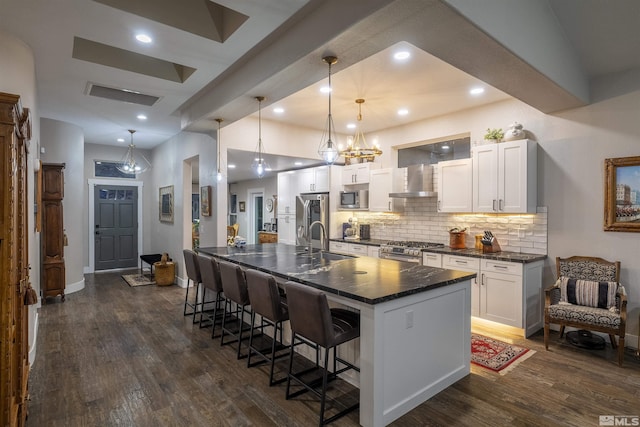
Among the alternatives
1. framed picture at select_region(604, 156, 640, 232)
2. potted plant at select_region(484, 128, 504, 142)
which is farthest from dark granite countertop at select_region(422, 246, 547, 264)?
potted plant at select_region(484, 128, 504, 142)

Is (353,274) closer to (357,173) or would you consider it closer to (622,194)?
(622,194)

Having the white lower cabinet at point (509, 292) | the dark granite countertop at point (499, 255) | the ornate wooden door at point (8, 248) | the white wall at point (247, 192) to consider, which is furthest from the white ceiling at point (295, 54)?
the white wall at point (247, 192)

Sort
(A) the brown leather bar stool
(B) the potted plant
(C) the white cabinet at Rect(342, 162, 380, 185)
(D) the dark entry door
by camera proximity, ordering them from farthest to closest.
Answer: (D) the dark entry door, (C) the white cabinet at Rect(342, 162, 380, 185), (B) the potted plant, (A) the brown leather bar stool

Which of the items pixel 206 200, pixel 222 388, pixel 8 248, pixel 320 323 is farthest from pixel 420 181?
pixel 8 248

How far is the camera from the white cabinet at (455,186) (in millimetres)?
4566

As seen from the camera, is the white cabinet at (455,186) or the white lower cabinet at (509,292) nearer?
the white lower cabinet at (509,292)

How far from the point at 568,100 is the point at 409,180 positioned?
2.22m

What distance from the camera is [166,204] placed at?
714 centimetres

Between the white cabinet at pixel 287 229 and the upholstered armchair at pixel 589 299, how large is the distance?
4403mm

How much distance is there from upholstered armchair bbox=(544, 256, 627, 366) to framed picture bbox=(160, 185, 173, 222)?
6.35 metres

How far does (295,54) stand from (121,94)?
292 cm

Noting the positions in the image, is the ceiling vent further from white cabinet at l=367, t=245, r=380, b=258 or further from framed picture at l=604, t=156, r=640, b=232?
framed picture at l=604, t=156, r=640, b=232

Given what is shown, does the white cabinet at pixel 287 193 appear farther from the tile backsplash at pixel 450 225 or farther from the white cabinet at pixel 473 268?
the white cabinet at pixel 473 268

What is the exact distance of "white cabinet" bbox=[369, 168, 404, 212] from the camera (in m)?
5.60
